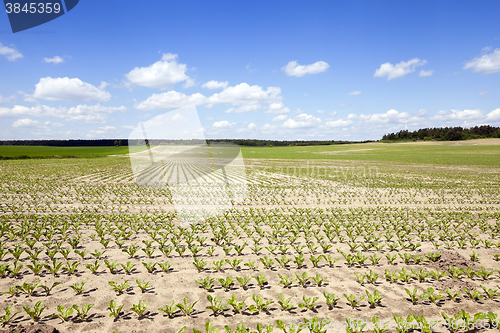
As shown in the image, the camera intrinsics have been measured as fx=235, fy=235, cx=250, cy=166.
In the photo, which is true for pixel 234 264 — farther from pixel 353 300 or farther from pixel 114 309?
pixel 353 300

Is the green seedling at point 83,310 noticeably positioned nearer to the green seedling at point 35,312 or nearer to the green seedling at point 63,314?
the green seedling at point 63,314

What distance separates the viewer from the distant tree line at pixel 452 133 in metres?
144

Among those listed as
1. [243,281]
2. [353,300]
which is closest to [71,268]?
[243,281]

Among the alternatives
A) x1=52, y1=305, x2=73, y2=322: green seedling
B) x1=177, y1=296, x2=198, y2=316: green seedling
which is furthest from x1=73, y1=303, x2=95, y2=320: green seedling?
x1=177, y1=296, x2=198, y2=316: green seedling

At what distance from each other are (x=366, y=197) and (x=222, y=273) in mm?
18525

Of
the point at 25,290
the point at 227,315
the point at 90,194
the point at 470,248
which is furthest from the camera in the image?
the point at 90,194

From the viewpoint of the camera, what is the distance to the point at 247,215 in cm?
1498

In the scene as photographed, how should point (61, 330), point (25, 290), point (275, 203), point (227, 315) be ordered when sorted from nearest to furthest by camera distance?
1. point (61, 330)
2. point (227, 315)
3. point (25, 290)
4. point (275, 203)

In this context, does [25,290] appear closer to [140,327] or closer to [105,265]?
[105,265]

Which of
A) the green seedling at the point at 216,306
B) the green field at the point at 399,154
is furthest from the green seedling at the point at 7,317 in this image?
the green field at the point at 399,154

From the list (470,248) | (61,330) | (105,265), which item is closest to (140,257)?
(105,265)

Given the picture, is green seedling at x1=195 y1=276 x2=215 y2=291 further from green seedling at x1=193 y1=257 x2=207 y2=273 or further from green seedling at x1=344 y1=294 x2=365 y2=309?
green seedling at x1=344 y1=294 x2=365 y2=309

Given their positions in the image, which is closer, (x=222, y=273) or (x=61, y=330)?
(x=61, y=330)

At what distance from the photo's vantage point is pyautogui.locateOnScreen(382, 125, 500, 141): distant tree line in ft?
471
